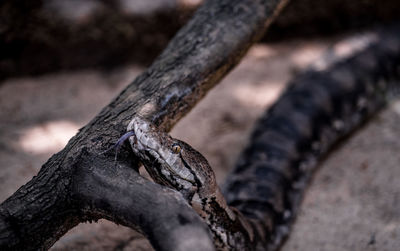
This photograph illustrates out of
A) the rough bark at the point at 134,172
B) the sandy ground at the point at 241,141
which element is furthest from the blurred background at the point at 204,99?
the rough bark at the point at 134,172

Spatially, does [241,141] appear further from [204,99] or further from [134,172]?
[134,172]

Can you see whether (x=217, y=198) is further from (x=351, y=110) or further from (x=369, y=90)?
(x=369, y=90)

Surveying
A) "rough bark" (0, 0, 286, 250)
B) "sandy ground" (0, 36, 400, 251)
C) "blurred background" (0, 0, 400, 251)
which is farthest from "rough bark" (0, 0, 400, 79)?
"rough bark" (0, 0, 286, 250)

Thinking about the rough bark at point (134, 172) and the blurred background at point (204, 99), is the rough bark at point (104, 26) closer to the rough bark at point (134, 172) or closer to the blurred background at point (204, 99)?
the blurred background at point (204, 99)

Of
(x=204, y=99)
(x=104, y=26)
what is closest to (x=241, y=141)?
(x=204, y=99)

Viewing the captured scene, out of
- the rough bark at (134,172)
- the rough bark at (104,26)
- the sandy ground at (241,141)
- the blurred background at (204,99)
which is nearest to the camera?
the rough bark at (134,172)

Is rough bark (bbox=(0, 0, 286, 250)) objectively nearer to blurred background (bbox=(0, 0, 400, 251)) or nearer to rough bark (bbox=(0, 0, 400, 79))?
blurred background (bbox=(0, 0, 400, 251))

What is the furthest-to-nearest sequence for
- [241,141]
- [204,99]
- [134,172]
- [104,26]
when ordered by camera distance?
[104,26], [204,99], [241,141], [134,172]
